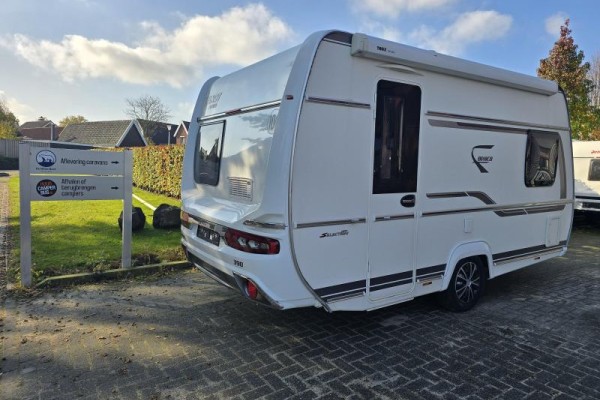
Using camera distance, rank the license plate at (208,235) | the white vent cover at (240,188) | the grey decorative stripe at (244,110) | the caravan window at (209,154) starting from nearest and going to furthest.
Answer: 1. the grey decorative stripe at (244,110)
2. the white vent cover at (240,188)
3. the license plate at (208,235)
4. the caravan window at (209,154)

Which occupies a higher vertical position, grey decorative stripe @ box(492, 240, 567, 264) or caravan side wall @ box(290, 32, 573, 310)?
caravan side wall @ box(290, 32, 573, 310)

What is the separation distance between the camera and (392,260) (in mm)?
4098

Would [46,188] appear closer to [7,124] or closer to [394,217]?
[394,217]

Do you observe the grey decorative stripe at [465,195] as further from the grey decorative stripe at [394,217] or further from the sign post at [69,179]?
the sign post at [69,179]

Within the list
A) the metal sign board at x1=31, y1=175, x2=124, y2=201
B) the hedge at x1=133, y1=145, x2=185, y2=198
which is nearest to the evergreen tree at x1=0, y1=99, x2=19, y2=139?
the hedge at x1=133, y1=145, x2=185, y2=198

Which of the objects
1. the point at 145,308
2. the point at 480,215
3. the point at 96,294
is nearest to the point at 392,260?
the point at 480,215

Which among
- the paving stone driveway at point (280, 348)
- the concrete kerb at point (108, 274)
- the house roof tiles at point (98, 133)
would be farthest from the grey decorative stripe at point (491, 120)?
the house roof tiles at point (98, 133)

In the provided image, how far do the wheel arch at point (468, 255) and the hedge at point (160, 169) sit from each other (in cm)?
1018

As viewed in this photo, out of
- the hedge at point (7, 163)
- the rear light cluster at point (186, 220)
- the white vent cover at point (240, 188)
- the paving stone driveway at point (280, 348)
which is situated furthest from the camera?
the hedge at point (7, 163)

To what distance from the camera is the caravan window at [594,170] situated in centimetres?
1177

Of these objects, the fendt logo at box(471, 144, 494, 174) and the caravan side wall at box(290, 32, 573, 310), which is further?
the fendt logo at box(471, 144, 494, 174)

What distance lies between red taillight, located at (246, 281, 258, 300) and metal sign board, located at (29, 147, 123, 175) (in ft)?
10.7

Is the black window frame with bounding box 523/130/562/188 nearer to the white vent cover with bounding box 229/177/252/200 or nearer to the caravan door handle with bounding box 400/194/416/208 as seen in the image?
the caravan door handle with bounding box 400/194/416/208

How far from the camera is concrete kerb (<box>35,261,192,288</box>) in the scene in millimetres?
5423
